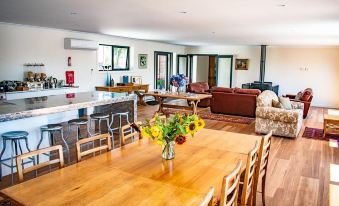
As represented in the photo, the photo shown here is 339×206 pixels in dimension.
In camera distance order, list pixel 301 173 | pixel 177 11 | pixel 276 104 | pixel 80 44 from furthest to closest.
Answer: pixel 80 44 → pixel 276 104 → pixel 177 11 → pixel 301 173

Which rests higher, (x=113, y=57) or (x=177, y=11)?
(x=177, y=11)

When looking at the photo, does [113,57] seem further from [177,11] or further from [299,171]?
[299,171]

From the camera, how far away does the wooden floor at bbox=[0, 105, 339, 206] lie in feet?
11.3

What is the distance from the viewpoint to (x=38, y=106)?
3637 millimetres

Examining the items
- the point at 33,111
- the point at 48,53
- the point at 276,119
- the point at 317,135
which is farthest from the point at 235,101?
the point at 33,111

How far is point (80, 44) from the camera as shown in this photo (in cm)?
762

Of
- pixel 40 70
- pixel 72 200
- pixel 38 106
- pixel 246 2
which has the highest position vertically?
pixel 246 2

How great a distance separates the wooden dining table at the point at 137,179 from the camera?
1649 millimetres

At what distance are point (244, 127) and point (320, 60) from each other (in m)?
6.03

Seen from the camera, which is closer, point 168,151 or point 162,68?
point 168,151

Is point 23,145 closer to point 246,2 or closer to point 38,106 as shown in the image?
point 38,106

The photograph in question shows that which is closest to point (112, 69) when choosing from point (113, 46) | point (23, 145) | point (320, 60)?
point (113, 46)

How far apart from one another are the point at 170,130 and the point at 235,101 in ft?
20.7

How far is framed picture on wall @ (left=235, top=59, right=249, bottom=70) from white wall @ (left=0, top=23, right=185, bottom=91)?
5270 mm
